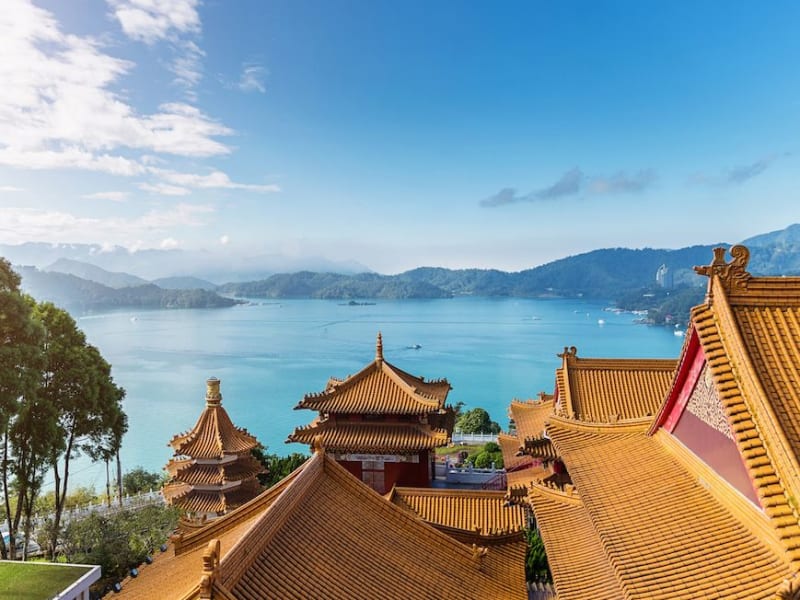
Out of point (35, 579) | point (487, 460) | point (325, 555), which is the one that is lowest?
point (487, 460)

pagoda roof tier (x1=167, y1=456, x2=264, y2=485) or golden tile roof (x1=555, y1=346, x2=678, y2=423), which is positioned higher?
golden tile roof (x1=555, y1=346, x2=678, y2=423)

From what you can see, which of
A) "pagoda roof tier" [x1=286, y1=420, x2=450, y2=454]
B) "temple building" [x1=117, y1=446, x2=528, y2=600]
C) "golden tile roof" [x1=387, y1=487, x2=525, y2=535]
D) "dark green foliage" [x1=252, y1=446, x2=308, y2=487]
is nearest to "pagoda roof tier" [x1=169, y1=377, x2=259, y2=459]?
"pagoda roof tier" [x1=286, y1=420, x2=450, y2=454]

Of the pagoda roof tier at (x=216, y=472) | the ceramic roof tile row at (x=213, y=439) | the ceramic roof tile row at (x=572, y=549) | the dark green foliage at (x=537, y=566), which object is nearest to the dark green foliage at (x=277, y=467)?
the pagoda roof tier at (x=216, y=472)

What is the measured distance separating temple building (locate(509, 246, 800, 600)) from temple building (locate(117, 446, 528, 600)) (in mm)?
1282

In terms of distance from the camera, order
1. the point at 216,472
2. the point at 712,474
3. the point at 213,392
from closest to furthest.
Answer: the point at 712,474, the point at 216,472, the point at 213,392

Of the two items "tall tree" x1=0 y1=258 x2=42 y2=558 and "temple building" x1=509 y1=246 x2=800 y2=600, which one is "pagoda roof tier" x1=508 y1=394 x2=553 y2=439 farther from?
"tall tree" x1=0 y1=258 x2=42 y2=558

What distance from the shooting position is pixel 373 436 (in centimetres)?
1656

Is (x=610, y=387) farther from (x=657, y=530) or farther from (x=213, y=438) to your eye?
(x=213, y=438)

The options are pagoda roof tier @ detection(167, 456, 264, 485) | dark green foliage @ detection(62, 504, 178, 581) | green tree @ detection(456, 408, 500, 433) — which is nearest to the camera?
dark green foliage @ detection(62, 504, 178, 581)

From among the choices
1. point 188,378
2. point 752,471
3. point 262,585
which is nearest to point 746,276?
point 752,471

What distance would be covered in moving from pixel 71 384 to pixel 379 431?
9.78m

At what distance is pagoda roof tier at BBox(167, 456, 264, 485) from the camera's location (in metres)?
15.7

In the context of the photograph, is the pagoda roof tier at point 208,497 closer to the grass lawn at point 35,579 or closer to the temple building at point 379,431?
the temple building at point 379,431

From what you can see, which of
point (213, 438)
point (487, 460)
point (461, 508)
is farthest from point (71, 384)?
point (487, 460)
